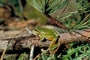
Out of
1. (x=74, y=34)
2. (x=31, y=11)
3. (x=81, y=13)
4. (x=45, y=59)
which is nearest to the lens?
(x=45, y=59)

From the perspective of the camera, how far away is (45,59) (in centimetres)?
143

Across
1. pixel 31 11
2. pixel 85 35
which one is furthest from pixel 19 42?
pixel 31 11

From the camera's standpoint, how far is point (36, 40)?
1533 millimetres

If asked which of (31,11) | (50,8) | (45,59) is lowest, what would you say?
(31,11)

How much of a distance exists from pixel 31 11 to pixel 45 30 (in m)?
3.78

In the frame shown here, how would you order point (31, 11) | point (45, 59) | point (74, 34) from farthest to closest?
1. point (31, 11)
2. point (74, 34)
3. point (45, 59)

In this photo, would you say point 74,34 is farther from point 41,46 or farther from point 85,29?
point 41,46

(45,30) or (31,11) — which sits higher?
(45,30)

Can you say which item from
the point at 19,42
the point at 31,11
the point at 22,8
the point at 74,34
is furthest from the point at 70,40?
the point at 22,8

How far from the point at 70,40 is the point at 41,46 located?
18 cm

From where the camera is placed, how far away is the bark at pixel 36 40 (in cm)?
152

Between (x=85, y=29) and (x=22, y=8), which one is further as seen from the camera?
(x=22, y=8)

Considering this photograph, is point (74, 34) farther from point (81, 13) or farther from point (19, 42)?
point (19, 42)

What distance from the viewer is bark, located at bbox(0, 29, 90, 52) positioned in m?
1.52
